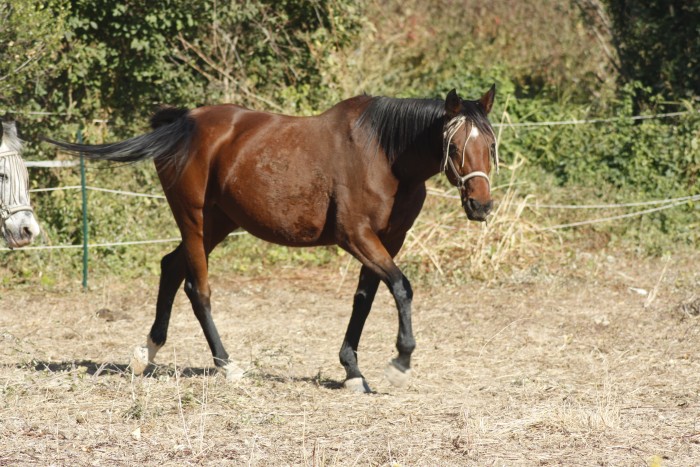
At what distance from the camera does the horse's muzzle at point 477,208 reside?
18.3 ft

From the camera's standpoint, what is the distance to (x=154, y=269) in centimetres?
1034

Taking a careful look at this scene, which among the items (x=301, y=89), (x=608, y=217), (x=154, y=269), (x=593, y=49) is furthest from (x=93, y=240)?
(x=593, y=49)

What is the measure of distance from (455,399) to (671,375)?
5.18ft

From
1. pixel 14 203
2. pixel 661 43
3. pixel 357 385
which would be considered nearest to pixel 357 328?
pixel 357 385

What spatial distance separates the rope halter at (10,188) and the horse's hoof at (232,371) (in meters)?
1.63

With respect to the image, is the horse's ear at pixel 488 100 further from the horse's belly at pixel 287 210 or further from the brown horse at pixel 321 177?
the horse's belly at pixel 287 210

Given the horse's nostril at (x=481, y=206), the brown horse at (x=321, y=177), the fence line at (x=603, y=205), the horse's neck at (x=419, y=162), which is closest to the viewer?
the horse's nostril at (x=481, y=206)

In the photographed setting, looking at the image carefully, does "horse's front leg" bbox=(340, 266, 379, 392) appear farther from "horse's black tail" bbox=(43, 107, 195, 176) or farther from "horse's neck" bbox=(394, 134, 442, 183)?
"horse's black tail" bbox=(43, 107, 195, 176)

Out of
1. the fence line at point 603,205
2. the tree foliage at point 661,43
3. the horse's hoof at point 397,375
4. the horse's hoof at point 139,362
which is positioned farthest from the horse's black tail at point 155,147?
the tree foliage at point 661,43

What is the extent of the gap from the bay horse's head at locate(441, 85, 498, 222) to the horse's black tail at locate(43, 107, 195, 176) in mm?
1906

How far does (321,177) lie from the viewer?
6137mm

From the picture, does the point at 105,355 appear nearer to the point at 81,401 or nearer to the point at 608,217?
the point at 81,401

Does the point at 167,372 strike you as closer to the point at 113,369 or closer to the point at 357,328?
the point at 113,369

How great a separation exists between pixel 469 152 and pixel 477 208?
1.08ft
